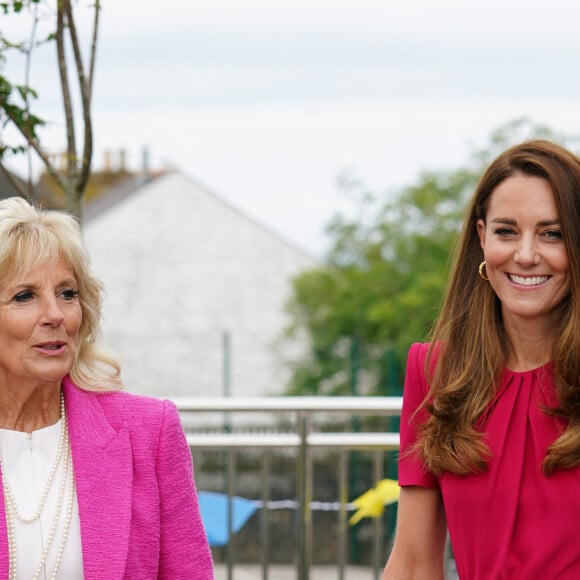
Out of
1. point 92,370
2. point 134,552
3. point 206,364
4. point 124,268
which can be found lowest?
Result: point 206,364

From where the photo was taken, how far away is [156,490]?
9.64 ft

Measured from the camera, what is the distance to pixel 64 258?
2910 millimetres

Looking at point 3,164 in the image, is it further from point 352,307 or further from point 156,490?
point 352,307

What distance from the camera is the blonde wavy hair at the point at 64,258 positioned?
112 inches

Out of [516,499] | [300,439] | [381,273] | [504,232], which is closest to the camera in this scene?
[516,499]

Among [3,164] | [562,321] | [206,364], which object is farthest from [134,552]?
[206,364]

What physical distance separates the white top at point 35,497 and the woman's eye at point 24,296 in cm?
35

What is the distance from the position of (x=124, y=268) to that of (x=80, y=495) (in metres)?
27.7

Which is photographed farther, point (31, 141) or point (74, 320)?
point (31, 141)

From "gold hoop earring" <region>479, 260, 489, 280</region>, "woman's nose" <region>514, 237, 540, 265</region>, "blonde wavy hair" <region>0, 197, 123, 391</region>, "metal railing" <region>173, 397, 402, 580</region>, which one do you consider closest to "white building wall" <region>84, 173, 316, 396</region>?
"metal railing" <region>173, 397, 402, 580</region>

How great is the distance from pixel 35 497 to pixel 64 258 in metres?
0.57

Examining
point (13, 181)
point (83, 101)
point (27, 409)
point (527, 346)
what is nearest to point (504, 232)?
point (527, 346)

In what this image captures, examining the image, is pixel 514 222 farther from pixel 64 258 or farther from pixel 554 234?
pixel 64 258

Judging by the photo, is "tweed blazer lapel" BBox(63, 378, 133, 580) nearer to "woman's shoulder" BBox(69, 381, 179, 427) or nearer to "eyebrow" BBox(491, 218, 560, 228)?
"woman's shoulder" BBox(69, 381, 179, 427)
